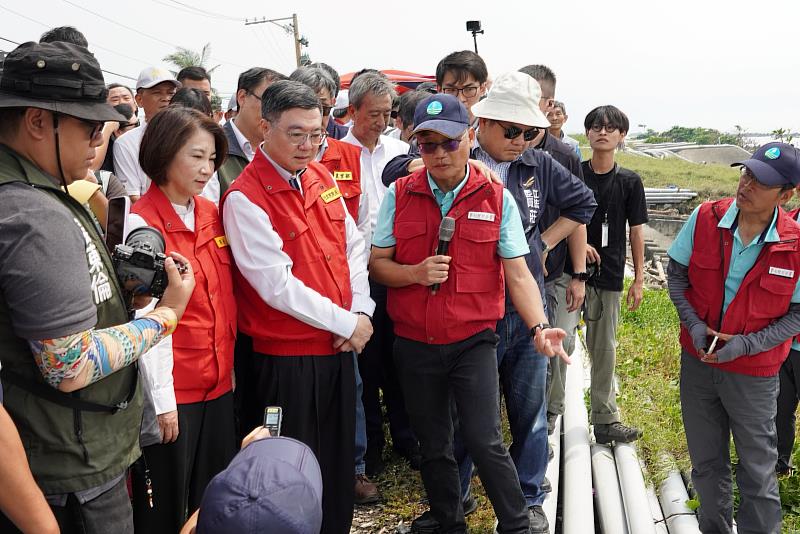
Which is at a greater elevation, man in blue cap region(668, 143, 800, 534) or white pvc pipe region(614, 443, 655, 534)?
man in blue cap region(668, 143, 800, 534)

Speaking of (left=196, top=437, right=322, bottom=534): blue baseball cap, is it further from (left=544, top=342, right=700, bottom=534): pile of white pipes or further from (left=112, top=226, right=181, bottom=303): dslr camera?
(left=544, top=342, right=700, bottom=534): pile of white pipes

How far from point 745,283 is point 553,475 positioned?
63.6 inches

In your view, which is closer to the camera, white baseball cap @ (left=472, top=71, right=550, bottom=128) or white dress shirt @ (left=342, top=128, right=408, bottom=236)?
white baseball cap @ (left=472, top=71, right=550, bottom=128)

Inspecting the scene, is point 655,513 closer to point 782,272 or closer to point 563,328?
point 563,328

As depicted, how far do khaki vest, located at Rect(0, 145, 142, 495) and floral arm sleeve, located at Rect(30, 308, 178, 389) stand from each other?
6 cm

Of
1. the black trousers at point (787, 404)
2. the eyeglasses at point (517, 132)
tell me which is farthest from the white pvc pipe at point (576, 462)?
the eyeglasses at point (517, 132)

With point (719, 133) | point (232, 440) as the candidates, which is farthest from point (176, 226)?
point (719, 133)

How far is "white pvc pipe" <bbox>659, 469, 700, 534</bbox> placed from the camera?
152 inches

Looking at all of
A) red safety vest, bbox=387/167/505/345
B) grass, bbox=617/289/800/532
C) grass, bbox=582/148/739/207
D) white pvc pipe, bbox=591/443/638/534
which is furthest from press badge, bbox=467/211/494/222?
grass, bbox=582/148/739/207

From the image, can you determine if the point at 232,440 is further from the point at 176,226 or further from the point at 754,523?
the point at 754,523

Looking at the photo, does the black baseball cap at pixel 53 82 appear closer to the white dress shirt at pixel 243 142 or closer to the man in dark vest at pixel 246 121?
the man in dark vest at pixel 246 121

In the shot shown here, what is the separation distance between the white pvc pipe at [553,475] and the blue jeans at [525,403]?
0.24 meters

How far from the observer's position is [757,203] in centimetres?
332

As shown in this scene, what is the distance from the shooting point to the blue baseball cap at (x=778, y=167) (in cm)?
328
